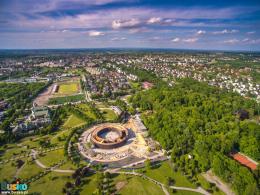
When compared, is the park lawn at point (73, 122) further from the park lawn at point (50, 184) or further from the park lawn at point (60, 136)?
the park lawn at point (50, 184)

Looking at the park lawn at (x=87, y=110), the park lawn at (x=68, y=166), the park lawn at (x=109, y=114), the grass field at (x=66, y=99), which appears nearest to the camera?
the park lawn at (x=68, y=166)

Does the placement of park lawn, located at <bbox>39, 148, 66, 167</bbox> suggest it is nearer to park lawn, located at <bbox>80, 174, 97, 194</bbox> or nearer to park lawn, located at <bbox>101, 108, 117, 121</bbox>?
park lawn, located at <bbox>80, 174, 97, 194</bbox>

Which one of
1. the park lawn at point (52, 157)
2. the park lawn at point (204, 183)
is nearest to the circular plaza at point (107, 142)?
the park lawn at point (52, 157)

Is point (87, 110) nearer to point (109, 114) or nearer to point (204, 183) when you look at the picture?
point (109, 114)

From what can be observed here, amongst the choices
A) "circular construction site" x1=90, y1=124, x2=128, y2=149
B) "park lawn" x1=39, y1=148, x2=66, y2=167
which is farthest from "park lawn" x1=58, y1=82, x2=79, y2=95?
"park lawn" x1=39, y1=148, x2=66, y2=167

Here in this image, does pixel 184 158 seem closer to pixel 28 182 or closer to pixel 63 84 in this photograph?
pixel 28 182
